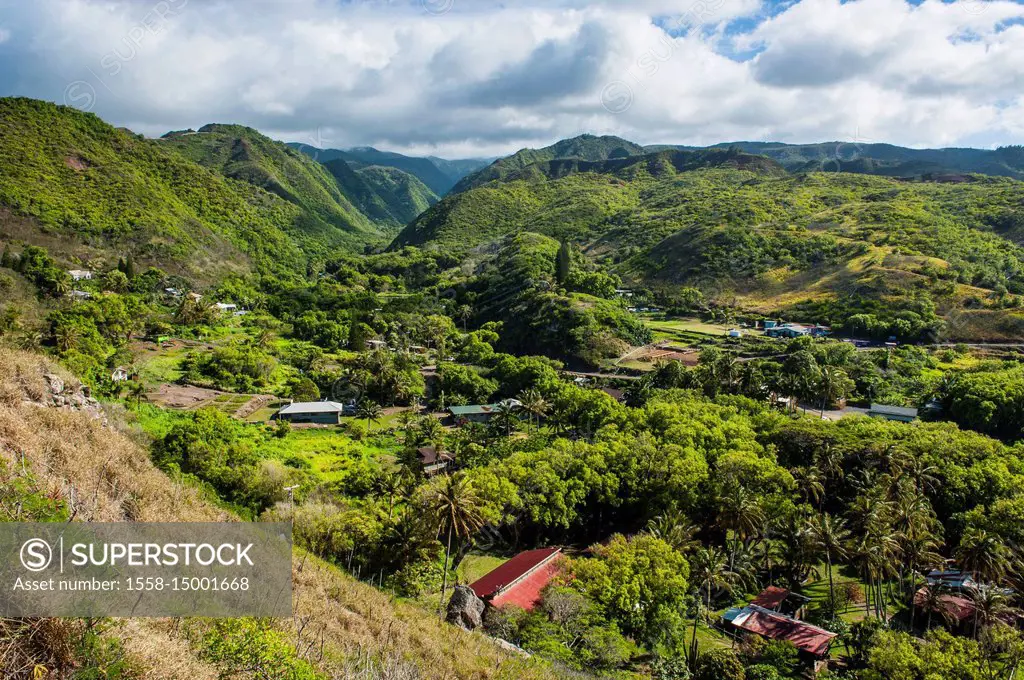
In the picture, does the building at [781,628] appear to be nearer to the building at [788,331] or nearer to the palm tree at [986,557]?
the palm tree at [986,557]

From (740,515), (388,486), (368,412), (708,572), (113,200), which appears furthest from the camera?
(113,200)

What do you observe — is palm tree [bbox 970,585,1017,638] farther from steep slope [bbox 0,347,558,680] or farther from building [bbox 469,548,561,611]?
steep slope [bbox 0,347,558,680]

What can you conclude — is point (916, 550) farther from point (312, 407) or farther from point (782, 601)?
point (312, 407)

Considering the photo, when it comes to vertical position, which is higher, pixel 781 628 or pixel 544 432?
pixel 544 432

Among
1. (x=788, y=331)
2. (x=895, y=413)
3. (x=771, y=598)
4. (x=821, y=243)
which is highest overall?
(x=821, y=243)

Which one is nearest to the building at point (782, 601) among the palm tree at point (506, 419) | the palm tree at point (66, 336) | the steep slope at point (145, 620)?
the steep slope at point (145, 620)

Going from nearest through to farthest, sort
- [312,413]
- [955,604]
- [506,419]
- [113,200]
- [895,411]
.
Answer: [955,604] → [506,419] → [895,411] → [312,413] → [113,200]

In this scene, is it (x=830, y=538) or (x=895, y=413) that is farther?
(x=895, y=413)

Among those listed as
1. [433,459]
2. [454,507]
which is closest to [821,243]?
[433,459]
